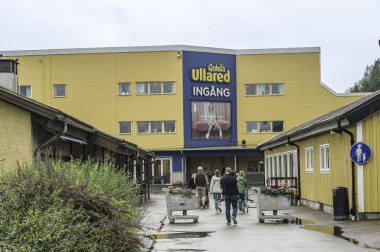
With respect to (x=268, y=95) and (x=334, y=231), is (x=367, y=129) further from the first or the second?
(x=268, y=95)

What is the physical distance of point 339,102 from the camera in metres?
59.8

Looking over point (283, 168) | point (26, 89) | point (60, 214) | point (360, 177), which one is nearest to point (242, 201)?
point (360, 177)

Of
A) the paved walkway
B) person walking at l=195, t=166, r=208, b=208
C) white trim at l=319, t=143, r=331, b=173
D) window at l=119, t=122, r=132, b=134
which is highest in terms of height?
window at l=119, t=122, r=132, b=134

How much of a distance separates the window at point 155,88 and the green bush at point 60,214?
46.7m

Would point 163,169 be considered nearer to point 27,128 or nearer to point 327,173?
point 327,173

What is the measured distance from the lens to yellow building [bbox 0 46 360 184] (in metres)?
58.3

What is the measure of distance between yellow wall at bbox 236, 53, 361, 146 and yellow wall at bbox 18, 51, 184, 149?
576cm

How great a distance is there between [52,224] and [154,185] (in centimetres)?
4903

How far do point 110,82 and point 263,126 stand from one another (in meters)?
13.5

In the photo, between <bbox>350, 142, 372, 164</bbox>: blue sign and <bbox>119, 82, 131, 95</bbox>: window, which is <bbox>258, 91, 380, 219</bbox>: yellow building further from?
<bbox>119, 82, 131, 95</bbox>: window

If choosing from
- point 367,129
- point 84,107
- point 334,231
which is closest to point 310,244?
point 334,231

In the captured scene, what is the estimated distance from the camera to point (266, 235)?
16594 mm

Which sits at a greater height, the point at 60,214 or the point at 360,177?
the point at 360,177

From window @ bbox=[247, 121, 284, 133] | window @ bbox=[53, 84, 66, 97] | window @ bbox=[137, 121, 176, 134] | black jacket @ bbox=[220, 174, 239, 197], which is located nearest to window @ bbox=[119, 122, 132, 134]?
window @ bbox=[137, 121, 176, 134]
